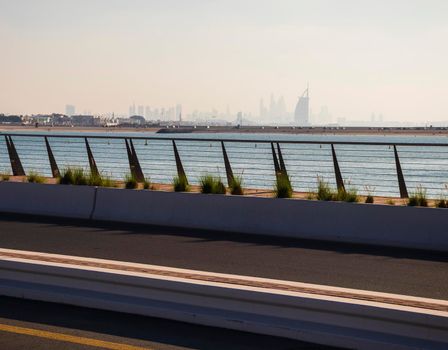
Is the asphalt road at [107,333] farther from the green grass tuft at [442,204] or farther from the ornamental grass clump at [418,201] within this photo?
the ornamental grass clump at [418,201]

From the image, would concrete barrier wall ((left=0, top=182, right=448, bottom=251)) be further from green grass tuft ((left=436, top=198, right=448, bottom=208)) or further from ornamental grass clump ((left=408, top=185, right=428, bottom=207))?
ornamental grass clump ((left=408, top=185, right=428, bottom=207))

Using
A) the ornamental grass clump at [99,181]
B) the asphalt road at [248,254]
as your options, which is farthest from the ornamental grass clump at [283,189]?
the ornamental grass clump at [99,181]

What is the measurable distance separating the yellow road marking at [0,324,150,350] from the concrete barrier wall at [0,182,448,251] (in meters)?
7.78

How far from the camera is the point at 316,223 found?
51.1 feet

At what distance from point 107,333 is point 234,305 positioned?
1196mm

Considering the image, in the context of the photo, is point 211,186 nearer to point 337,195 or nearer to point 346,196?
point 337,195

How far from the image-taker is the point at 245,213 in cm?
1633

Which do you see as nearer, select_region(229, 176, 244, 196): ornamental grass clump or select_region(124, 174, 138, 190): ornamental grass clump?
select_region(229, 176, 244, 196): ornamental grass clump

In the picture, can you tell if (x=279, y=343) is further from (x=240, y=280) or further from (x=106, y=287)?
(x=106, y=287)

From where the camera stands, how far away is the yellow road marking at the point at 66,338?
7750 millimetres

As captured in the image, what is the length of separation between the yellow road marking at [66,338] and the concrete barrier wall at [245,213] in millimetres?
7781

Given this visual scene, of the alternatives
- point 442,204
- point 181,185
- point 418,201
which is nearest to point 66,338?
point 442,204

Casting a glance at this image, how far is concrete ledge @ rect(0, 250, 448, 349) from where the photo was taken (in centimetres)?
730

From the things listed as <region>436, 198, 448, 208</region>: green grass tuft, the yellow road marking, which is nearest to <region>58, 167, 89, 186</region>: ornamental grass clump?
<region>436, 198, 448, 208</region>: green grass tuft
